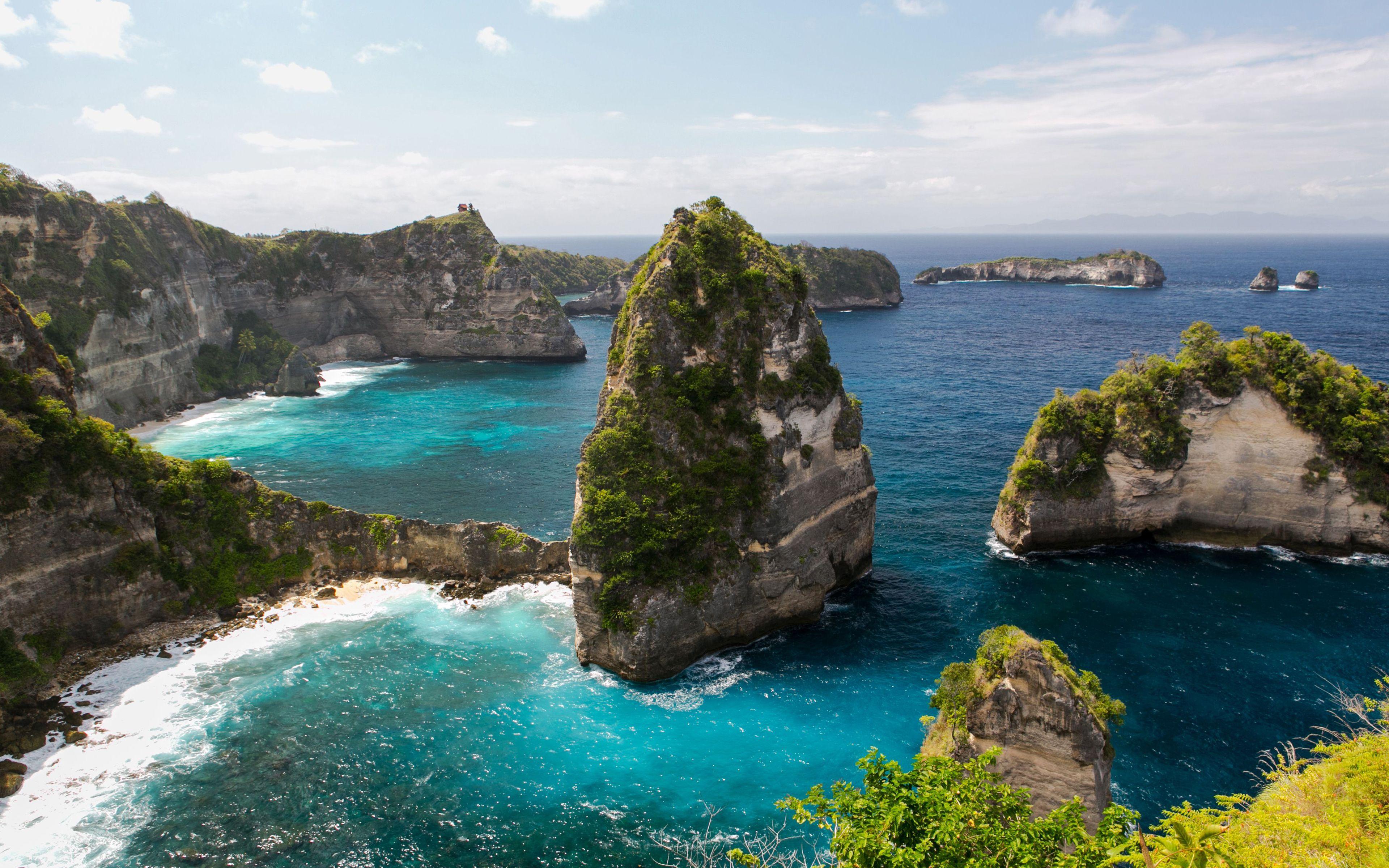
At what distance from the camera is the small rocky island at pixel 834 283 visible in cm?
16312

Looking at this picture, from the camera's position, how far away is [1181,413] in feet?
162

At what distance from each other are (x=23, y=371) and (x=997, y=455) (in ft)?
229

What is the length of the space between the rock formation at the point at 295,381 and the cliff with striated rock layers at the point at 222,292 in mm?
7397

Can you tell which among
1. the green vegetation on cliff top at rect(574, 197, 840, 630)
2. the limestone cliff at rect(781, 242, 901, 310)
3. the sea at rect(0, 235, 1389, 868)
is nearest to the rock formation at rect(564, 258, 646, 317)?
the limestone cliff at rect(781, 242, 901, 310)

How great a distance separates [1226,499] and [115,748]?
65.5 m

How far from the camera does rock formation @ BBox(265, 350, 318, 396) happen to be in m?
97.9

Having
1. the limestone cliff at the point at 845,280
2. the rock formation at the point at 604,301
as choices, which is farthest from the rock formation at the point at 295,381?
the limestone cliff at the point at 845,280

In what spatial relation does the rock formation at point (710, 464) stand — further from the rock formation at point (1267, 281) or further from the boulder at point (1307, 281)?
the boulder at point (1307, 281)

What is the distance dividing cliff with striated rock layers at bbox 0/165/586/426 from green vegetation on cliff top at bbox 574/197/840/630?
130 feet

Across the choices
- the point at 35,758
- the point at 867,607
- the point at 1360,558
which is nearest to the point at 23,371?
the point at 35,758

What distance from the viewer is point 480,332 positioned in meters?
122

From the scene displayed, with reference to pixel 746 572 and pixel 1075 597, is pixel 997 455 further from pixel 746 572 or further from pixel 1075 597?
pixel 746 572

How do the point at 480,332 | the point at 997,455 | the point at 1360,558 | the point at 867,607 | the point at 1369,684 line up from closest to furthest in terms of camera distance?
the point at 1369,684
the point at 867,607
the point at 1360,558
the point at 997,455
the point at 480,332

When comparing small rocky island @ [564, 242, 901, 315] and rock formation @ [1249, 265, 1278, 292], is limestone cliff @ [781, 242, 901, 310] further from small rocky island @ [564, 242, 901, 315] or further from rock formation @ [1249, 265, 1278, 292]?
rock formation @ [1249, 265, 1278, 292]
